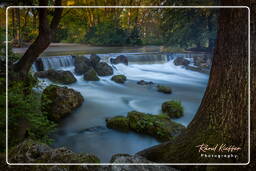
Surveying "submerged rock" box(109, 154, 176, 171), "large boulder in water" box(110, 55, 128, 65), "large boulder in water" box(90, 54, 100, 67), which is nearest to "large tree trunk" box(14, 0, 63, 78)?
"large boulder in water" box(90, 54, 100, 67)

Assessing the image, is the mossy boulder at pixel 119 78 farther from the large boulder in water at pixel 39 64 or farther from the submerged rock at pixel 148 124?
the large boulder in water at pixel 39 64

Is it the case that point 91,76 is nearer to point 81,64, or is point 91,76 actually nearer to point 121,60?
point 81,64

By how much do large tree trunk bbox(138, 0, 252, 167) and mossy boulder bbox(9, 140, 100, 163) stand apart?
2.66 feet

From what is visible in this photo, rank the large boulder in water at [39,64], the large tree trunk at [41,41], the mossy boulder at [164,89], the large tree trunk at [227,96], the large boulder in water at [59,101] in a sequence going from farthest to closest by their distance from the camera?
the large boulder in water at [39,64], the large boulder in water at [59,101], the large tree trunk at [41,41], the mossy boulder at [164,89], the large tree trunk at [227,96]

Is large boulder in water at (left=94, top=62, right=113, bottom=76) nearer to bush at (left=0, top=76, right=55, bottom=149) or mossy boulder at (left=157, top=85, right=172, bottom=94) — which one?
mossy boulder at (left=157, top=85, right=172, bottom=94)

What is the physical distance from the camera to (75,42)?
2.28 meters

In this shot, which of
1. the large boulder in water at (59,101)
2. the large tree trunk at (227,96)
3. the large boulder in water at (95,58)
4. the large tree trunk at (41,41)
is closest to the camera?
the large tree trunk at (227,96)

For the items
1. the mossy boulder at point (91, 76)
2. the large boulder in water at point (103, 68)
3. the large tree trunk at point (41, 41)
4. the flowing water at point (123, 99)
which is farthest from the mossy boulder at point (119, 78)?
the large tree trunk at point (41, 41)

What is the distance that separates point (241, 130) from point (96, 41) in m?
1.44

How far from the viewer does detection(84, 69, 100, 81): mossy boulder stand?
266 cm

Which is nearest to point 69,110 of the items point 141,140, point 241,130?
point 141,140

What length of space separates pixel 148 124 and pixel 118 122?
0.46 m

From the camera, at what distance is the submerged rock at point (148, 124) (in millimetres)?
2600

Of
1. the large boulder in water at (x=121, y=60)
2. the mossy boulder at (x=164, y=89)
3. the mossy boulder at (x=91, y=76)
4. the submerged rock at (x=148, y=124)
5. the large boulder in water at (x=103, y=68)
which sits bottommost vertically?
the submerged rock at (x=148, y=124)
